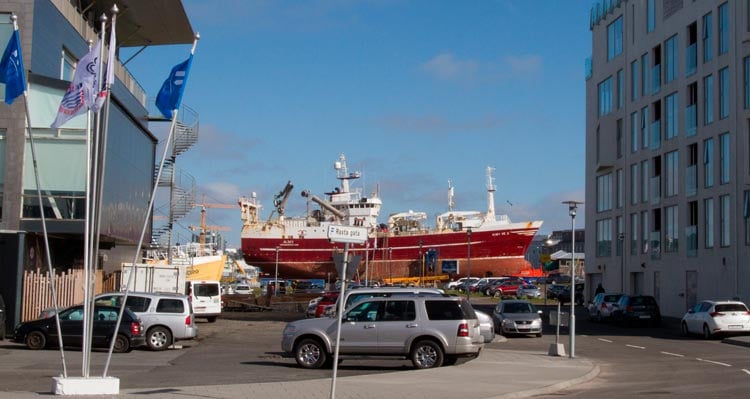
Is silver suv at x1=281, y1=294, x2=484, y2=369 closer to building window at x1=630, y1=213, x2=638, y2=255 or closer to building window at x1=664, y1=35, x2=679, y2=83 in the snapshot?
building window at x1=664, y1=35, x2=679, y2=83

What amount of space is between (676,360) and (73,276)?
67.2ft

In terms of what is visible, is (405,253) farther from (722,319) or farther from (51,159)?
(51,159)

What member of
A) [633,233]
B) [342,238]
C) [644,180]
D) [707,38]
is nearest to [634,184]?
[644,180]

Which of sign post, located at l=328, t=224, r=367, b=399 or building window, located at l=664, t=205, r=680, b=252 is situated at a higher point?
building window, located at l=664, t=205, r=680, b=252

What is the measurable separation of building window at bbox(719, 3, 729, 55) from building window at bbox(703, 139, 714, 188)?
4.39 metres

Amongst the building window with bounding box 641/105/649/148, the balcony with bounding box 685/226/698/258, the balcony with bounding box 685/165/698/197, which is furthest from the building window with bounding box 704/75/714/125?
the building window with bounding box 641/105/649/148

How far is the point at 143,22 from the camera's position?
45531 millimetres

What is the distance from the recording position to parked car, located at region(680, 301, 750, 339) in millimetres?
34000

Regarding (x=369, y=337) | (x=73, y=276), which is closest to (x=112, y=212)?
(x=73, y=276)

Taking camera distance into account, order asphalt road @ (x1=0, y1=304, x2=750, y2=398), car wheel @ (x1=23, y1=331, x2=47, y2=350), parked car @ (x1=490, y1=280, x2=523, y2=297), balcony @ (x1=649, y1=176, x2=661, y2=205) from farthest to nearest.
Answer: parked car @ (x1=490, y1=280, x2=523, y2=297)
balcony @ (x1=649, y1=176, x2=661, y2=205)
car wheel @ (x1=23, y1=331, x2=47, y2=350)
asphalt road @ (x1=0, y1=304, x2=750, y2=398)

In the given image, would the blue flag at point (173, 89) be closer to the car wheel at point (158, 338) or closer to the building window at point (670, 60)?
the car wheel at point (158, 338)

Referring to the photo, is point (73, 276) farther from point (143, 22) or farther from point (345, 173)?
point (345, 173)

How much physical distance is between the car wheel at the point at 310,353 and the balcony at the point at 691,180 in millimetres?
31365

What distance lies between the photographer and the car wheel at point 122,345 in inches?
1017
